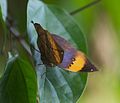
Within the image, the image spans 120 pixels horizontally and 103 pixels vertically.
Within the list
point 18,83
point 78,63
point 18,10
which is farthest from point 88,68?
point 18,10

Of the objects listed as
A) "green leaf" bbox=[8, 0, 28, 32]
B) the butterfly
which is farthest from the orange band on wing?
"green leaf" bbox=[8, 0, 28, 32]

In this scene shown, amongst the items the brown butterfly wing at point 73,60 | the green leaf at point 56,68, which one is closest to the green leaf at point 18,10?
the green leaf at point 56,68

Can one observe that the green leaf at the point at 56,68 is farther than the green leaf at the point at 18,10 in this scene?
No

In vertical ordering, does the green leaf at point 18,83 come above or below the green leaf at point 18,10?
below

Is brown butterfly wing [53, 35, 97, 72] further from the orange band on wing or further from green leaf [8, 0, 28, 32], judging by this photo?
green leaf [8, 0, 28, 32]

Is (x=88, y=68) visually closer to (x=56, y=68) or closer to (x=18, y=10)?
(x=56, y=68)

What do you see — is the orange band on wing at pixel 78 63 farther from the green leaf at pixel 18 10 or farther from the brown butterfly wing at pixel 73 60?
the green leaf at pixel 18 10

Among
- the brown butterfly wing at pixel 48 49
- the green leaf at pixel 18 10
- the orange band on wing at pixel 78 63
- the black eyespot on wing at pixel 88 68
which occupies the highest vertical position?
the green leaf at pixel 18 10
